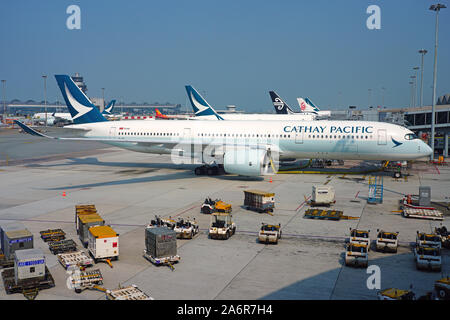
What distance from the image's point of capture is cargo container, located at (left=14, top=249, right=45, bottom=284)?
13.0 m

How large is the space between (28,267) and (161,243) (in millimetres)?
4470

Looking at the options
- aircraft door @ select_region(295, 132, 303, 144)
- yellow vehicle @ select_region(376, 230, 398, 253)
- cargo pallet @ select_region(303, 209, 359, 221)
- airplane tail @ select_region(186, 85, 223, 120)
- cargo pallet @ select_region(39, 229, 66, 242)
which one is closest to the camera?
yellow vehicle @ select_region(376, 230, 398, 253)

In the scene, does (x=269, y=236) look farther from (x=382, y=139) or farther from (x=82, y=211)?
(x=382, y=139)

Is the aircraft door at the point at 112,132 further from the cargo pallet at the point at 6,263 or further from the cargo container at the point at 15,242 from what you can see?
the cargo pallet at the point at 6,263

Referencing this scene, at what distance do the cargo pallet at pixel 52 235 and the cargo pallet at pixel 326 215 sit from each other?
40.4ft

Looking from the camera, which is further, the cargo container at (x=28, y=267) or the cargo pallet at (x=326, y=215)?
the cargo pallet at (x=326, y=215)

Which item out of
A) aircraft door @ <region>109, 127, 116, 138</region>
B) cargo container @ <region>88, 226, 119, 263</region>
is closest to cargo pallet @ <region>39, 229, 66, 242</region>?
cargo container @ <region>88, 226, 119, 263</region>

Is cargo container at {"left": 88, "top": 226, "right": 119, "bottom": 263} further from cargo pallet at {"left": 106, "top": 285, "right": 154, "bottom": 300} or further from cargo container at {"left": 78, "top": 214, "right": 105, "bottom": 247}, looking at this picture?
cargo pallet at {"left": 106, "top": 285, "right": 154, "bottom": 300}

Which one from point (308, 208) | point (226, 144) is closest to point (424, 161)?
point (226, 144)

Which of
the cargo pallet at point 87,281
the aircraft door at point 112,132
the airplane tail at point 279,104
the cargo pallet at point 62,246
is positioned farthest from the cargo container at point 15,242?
the airplane tail at point 279,104

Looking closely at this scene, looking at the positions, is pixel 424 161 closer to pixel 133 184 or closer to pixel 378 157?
pixel 378 157

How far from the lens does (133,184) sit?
103ft

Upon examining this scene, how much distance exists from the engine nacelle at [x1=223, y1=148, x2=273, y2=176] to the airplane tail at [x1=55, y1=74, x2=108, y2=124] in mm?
15666

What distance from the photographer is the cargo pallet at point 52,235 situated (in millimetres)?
17922
